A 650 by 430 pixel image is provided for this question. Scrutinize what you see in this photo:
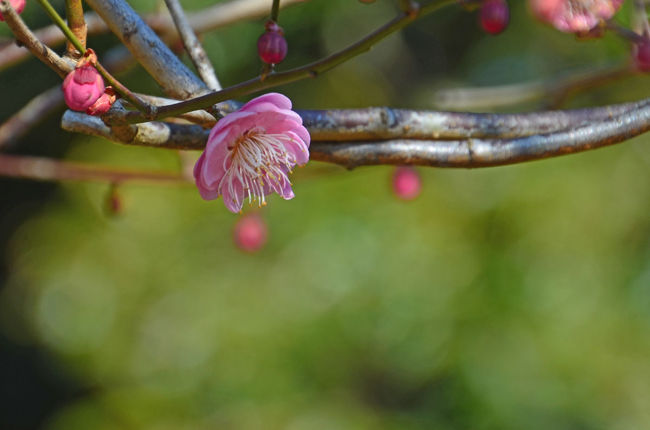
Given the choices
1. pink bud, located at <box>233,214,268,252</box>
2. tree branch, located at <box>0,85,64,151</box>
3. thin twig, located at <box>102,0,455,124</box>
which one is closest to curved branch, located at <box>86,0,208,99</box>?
thin twig, located at <box>102,0,455,124</box>

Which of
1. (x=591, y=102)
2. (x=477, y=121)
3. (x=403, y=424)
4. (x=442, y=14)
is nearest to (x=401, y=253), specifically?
(x=403, y=424)

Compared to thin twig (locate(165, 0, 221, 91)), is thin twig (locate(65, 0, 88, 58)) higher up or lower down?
higher up

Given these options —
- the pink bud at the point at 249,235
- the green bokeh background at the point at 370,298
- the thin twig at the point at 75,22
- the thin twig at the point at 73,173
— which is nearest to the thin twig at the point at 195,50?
the thin twig at the point at 75,22

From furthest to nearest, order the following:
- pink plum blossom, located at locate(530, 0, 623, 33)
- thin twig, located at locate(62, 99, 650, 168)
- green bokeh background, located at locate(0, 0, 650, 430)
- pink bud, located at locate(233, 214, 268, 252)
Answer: green bokeh background, located at locate(0, 0, 650, 430) → pink bud, located at locate(233, 214, 268, 252) → pink plum blossom, located at locate(530, 0, 623, 33) → thin twig, located at locate(62, 99, 650, 168)

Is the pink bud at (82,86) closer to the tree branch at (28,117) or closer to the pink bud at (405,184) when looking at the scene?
the tree branch at (28,117)

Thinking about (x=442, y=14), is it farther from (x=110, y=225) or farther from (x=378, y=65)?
(x=110, y=225)

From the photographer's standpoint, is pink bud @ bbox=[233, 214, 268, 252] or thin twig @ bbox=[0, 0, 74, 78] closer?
thin twig @ bbox=[0, 0, 74, 78]

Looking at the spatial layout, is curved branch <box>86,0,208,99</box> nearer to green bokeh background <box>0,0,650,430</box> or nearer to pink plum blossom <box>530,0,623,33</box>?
pink plum blossom <box>530,0,623,33</box>
